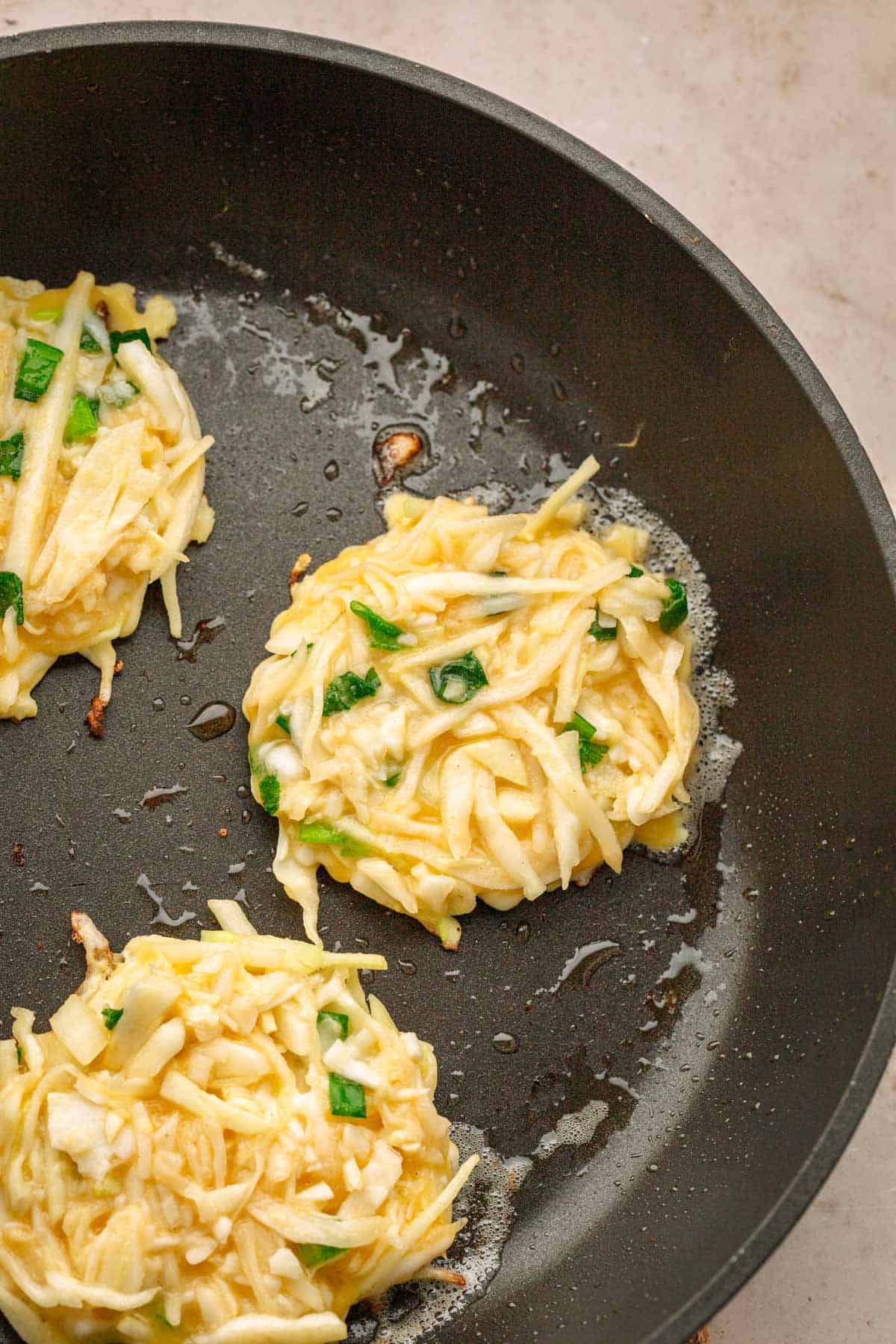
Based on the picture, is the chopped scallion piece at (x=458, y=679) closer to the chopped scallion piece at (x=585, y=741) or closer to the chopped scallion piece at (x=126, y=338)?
the chopped scallion piece at (x=585, y=741)

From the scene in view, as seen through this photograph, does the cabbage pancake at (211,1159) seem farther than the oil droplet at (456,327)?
No

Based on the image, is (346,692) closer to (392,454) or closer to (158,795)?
(158,795)

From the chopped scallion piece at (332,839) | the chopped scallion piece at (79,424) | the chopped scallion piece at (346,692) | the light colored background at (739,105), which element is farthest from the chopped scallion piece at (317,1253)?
the light colored background at (739,105)

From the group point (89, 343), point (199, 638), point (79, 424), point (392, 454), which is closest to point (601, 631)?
point (392, 454)

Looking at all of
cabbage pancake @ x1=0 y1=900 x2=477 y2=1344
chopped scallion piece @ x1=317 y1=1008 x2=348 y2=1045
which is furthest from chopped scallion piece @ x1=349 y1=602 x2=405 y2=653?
chopped scallion piece @ x1=317 y1=1008 x2=348 y2=1045

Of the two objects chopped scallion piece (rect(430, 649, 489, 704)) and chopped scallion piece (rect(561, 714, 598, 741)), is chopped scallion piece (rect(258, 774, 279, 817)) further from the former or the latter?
chopped scallion piece (rect(561, 714, 598, 741))
